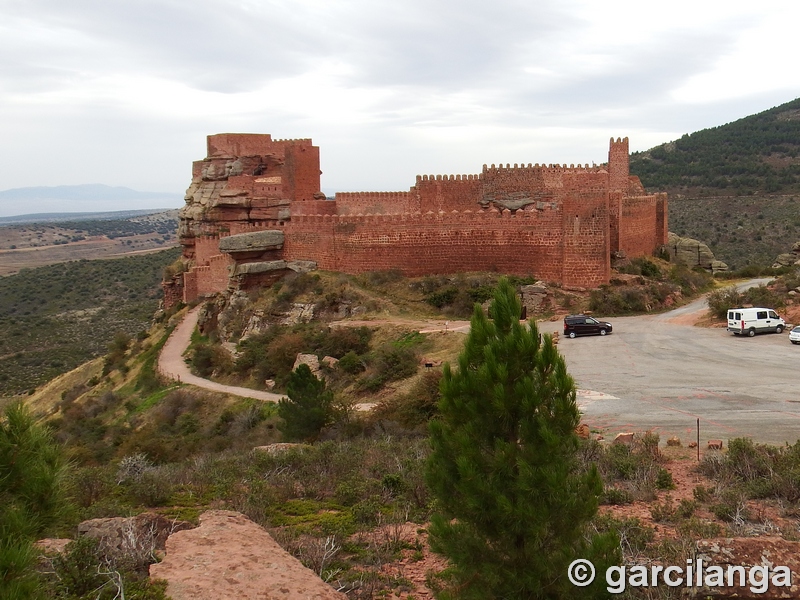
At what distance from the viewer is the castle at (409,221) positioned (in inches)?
969

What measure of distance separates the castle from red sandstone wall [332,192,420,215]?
1.5 inches

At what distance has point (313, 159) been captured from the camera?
30812mm

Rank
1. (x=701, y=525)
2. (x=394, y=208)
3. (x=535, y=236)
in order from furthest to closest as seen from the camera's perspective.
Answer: (x=394, y=208) < (x=535, y=236) < (x=701, y=525)

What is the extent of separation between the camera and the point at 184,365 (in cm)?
2708

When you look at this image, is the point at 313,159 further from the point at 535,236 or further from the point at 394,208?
the point at 535,236

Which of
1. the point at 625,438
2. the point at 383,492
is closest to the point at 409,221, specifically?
the point at 625,438

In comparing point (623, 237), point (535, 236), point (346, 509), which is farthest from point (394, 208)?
point (346, 509)

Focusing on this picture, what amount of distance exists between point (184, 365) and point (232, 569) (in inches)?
878

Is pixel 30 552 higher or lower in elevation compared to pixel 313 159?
lower

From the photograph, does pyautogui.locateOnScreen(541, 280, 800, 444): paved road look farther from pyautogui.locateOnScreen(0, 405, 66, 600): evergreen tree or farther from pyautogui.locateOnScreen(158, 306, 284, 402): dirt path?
pyautogui.locateOnScreen(0, 405, 66, 600): evergreen tree

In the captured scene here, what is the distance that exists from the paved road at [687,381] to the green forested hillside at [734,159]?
44.8 metres

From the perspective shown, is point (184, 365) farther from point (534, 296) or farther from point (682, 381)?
point (682, 381)

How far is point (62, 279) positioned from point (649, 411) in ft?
196

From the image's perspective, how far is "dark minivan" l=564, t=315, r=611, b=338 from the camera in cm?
2170
